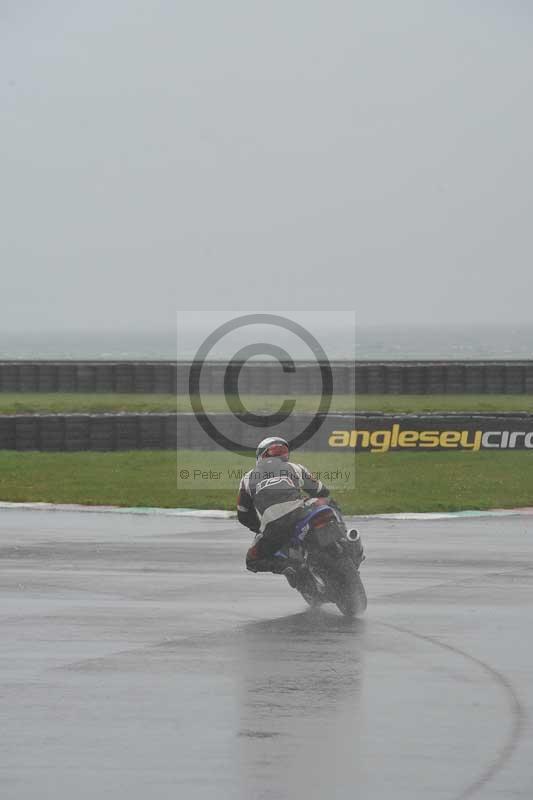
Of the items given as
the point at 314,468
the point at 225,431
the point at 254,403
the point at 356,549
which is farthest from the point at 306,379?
the point at 356,549

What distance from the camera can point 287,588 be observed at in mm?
12719

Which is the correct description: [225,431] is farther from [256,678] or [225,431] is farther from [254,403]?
[256,678]

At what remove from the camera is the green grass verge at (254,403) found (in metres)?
34.0

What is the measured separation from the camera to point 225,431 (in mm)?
24094

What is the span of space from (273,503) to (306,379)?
2705 cm

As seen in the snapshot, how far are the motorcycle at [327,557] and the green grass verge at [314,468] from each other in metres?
6.37

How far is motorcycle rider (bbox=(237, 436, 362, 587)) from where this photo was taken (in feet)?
38.7

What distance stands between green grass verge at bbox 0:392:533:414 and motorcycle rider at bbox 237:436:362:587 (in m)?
20.1

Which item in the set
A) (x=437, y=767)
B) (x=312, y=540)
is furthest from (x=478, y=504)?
(x=437, y=767)

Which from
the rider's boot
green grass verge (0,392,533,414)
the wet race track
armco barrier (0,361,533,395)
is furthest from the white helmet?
armco barrier (0,361,533,395)

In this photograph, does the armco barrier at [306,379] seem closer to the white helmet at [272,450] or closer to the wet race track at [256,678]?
the wet race track at [256,678]

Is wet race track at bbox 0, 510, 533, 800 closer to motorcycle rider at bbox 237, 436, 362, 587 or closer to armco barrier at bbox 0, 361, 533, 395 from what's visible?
motorcycle rider at bbox 237, 436, 362, 587

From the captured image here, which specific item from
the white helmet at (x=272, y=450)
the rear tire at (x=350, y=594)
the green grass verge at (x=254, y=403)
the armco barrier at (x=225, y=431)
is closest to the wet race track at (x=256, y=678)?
the rear tire at (x=350, y=594)

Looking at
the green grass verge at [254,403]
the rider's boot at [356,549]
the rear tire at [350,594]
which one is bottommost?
the green grass verge at [254,403]
